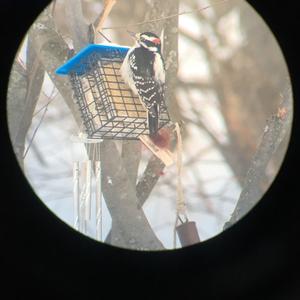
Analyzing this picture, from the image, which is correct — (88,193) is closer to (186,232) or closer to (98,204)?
(98,204)

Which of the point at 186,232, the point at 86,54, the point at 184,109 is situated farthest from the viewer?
the point at 184,109

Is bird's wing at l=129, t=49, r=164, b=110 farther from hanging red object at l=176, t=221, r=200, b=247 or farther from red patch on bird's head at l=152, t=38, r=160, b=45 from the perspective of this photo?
hanging red object at l=176, t=221, r=200, b=247

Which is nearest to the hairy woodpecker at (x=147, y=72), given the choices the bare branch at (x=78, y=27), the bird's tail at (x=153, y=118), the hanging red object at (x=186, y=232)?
the bird's tail at (x=153, y=118)

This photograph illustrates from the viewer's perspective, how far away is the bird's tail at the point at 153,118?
6.68 ft

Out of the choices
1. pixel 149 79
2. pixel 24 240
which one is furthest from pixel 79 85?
pixel 24 240

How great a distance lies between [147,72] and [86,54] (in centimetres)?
22

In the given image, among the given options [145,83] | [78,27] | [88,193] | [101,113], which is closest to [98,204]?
[88,193]

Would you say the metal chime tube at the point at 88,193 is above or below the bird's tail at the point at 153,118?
below

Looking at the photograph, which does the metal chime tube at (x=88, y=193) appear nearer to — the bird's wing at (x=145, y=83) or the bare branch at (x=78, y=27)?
the bird's wing at (x=145, y=83)

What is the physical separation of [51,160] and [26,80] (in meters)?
0.35

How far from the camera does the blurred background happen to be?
2.14 meters

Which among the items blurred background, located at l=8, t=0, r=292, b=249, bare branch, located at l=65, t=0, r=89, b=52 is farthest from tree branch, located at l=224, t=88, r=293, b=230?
bare branch, located at l=65, t=0, r=89, b=52

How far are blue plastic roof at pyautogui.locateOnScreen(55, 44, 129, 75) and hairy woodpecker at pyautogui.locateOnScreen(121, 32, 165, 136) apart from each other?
4cm

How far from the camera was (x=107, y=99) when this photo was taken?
6.65 feet
